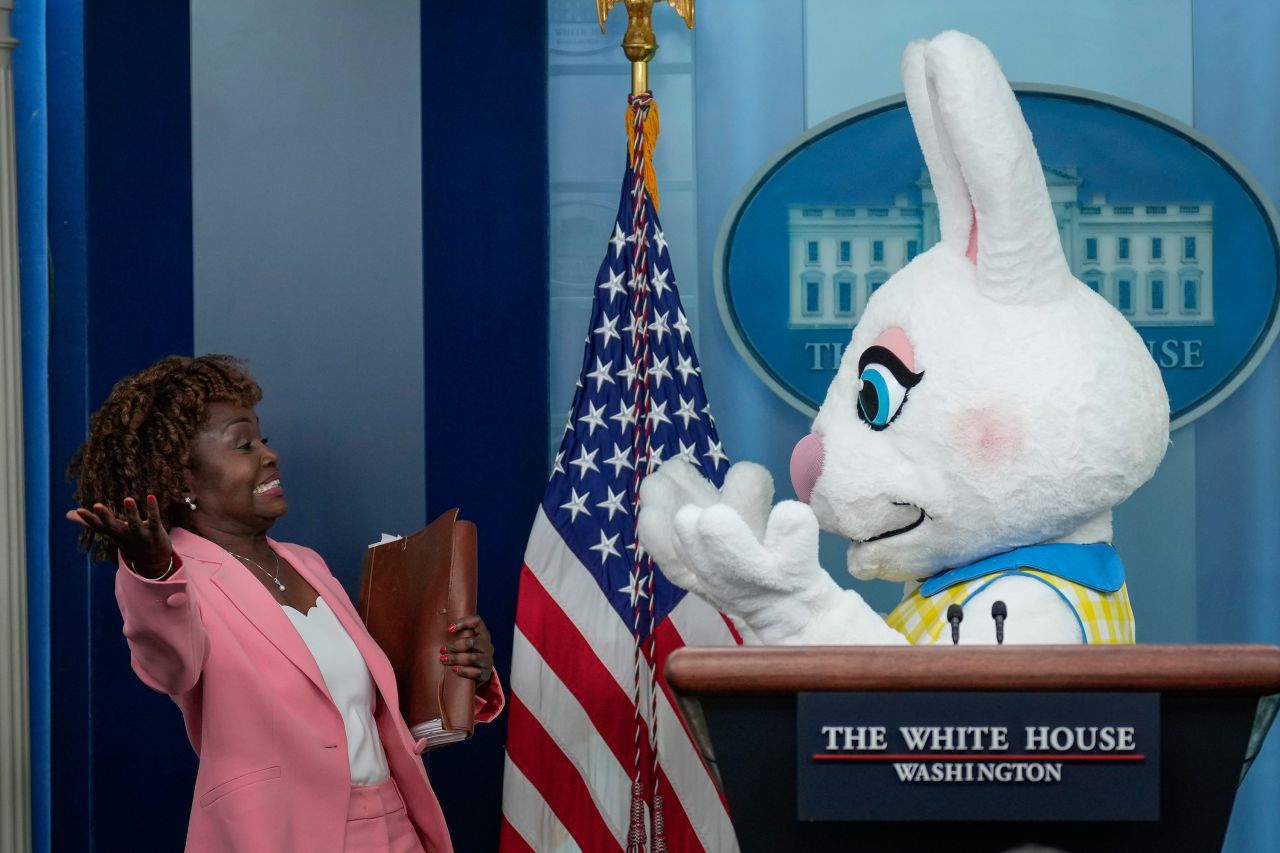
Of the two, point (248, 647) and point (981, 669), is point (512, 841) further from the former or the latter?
point (981, 669)

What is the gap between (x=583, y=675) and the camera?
3.25 m

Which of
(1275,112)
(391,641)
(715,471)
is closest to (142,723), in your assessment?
(391,641)

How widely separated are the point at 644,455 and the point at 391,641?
716 mm

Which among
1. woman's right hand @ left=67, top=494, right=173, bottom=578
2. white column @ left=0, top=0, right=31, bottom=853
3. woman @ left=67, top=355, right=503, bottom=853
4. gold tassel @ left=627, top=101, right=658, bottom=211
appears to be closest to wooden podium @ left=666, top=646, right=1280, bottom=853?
woman's right hand @ left=67, top=494, right=173, bottom=578

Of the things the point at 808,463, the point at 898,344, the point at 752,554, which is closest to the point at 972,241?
the point at 898,344

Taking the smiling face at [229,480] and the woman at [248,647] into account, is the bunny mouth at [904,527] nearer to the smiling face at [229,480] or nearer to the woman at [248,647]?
the woman at [248,647]

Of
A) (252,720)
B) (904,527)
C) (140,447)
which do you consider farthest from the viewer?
(140,447)

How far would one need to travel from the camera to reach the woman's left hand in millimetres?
2750

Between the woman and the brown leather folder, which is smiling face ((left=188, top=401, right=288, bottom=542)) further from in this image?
the brown leather folder

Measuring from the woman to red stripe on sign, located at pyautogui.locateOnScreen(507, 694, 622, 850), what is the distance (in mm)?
375

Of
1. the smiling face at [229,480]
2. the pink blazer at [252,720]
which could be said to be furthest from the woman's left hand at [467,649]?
the smiling face at [229,480]

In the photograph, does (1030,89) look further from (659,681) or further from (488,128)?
(659,681)

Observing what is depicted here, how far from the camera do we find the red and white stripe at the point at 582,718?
3.24 metres

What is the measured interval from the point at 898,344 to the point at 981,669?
0.93 m
